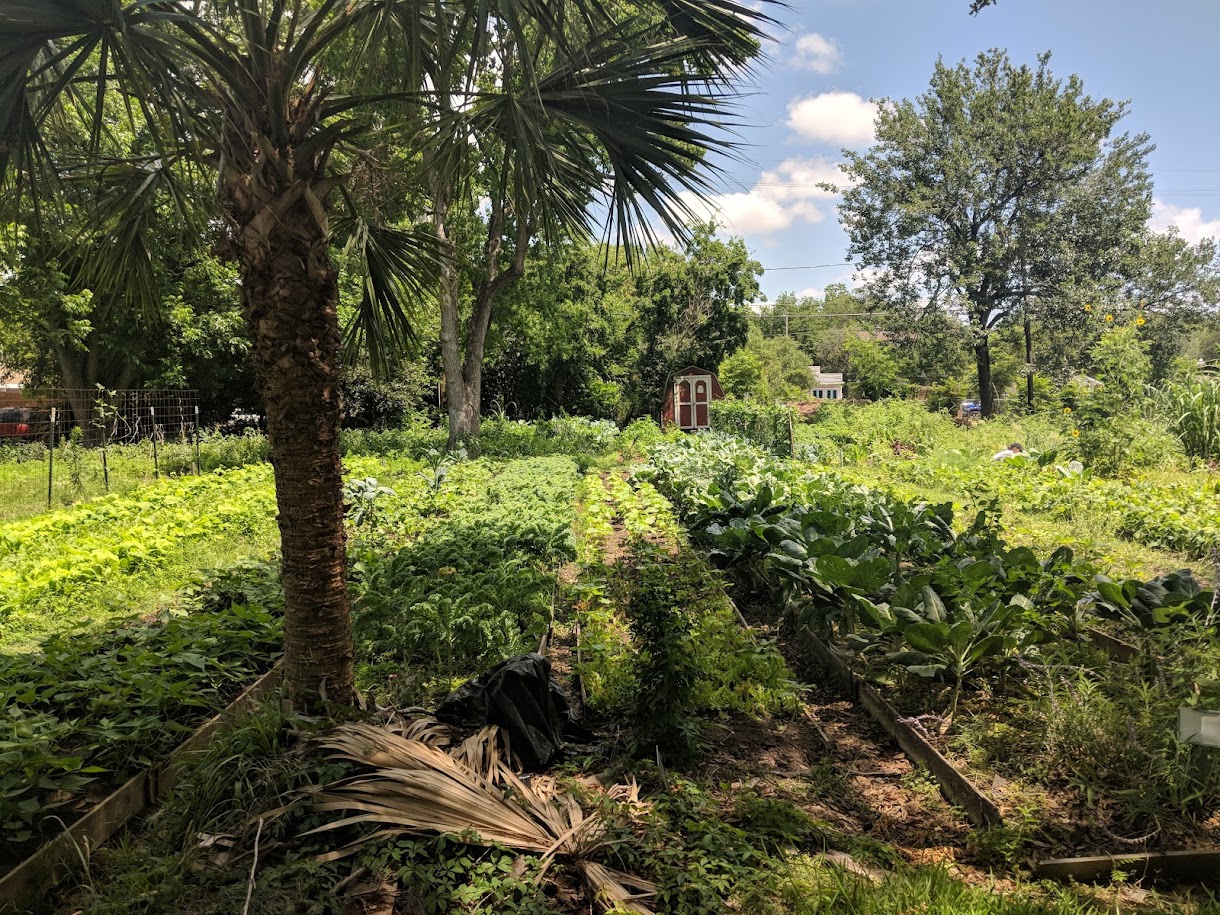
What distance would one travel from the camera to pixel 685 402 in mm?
33875

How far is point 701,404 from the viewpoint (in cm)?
3378

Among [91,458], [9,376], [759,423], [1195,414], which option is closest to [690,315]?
[759,423]

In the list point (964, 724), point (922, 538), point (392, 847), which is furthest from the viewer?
point (922, 538)

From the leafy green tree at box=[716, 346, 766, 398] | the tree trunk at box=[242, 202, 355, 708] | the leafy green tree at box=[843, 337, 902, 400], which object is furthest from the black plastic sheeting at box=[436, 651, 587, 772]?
the leafy green tree at box=[843, 337, 902, 400]

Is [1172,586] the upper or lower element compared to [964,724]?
upper

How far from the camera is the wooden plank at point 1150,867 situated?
8.74 ft

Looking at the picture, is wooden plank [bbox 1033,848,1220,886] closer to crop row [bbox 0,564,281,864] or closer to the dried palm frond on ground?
the dried palm frond on ground

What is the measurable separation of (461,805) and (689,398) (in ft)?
104

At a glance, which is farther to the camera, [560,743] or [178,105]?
[560,743]

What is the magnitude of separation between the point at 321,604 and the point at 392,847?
131 cm

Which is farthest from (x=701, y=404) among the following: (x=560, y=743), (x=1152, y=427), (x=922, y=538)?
(x=560, y=743)

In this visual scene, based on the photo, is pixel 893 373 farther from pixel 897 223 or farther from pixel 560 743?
pixel 560 743

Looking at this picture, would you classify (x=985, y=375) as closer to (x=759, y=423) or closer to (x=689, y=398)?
(x=689, y=398)

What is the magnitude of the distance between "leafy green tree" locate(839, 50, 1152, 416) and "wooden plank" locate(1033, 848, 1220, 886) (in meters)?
29.4
